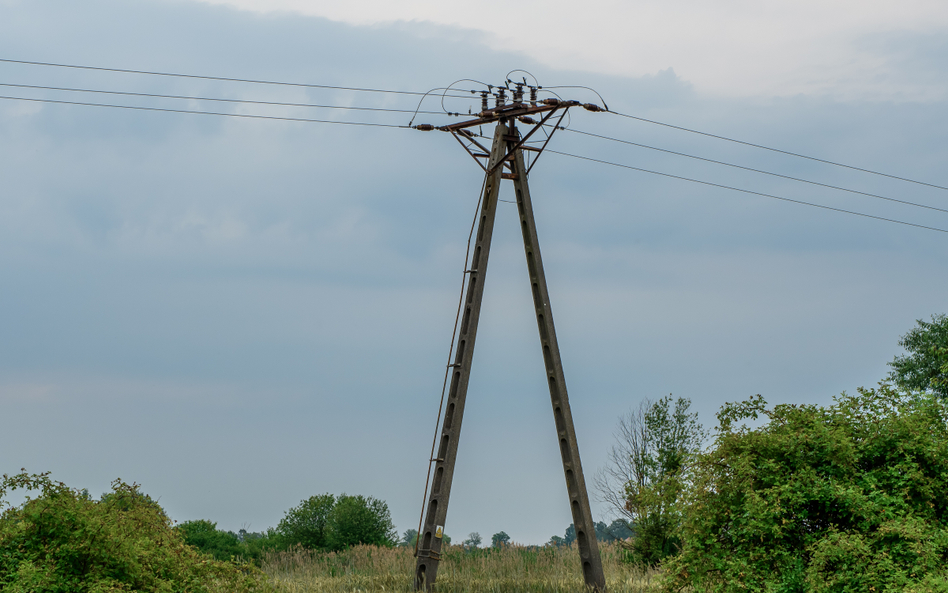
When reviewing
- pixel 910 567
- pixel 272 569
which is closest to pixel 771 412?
pixel 910 567

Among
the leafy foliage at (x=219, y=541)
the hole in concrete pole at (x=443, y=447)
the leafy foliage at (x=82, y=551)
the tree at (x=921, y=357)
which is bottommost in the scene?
the leafy foliage at (x=82, y=551)

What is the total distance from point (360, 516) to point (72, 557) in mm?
19104

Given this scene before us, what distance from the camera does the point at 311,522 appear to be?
27938mm

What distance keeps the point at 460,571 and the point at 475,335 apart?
17.4 ft

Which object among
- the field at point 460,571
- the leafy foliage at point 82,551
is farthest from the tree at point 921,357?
the leafy foliage at point 82,551

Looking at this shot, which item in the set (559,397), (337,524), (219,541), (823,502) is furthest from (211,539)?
(823,502)

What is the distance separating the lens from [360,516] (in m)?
27.2

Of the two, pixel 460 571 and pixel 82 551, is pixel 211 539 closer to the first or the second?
pixel 460 571

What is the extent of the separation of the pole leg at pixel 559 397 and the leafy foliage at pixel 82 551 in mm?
7365

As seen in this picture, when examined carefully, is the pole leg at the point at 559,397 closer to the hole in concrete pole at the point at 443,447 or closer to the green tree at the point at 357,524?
the hole in concrete pole at the point at 443,447

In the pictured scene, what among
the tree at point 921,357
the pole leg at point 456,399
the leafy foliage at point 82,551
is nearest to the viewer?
the leafy foliage at point 82,551

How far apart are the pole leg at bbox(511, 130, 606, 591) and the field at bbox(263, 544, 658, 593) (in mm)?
980

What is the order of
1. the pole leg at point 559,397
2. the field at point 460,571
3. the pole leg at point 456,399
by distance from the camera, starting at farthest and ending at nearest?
the field at point 460,571 → the pole leg at point 559,397 → the pole leg at point 456,399

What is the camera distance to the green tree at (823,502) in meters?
9.09
